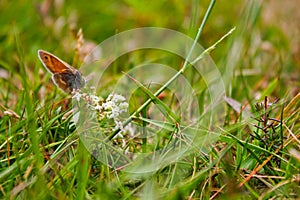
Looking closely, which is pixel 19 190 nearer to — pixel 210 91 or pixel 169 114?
pixel 169 114

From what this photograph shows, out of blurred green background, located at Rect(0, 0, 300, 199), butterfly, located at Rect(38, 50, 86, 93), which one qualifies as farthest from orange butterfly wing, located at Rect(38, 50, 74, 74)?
blurred green background, located at Rect(0, 0, 300, 199)

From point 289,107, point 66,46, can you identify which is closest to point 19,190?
point 289,107

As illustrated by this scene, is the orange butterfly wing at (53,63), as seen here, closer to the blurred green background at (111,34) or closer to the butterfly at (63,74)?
the butterfly at (63,74)

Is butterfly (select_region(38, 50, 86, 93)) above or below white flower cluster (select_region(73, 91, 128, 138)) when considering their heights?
above

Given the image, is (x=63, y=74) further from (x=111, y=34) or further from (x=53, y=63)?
(x=111, y=34)

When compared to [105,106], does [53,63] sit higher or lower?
higher

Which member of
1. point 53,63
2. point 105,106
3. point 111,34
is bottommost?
point 111,34

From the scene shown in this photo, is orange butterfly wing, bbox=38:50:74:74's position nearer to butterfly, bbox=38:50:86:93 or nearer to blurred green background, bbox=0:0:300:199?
butterfly, bbox=38:50:86:93

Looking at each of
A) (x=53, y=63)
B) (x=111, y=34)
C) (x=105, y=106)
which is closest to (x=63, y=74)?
(x=53, y=63)
